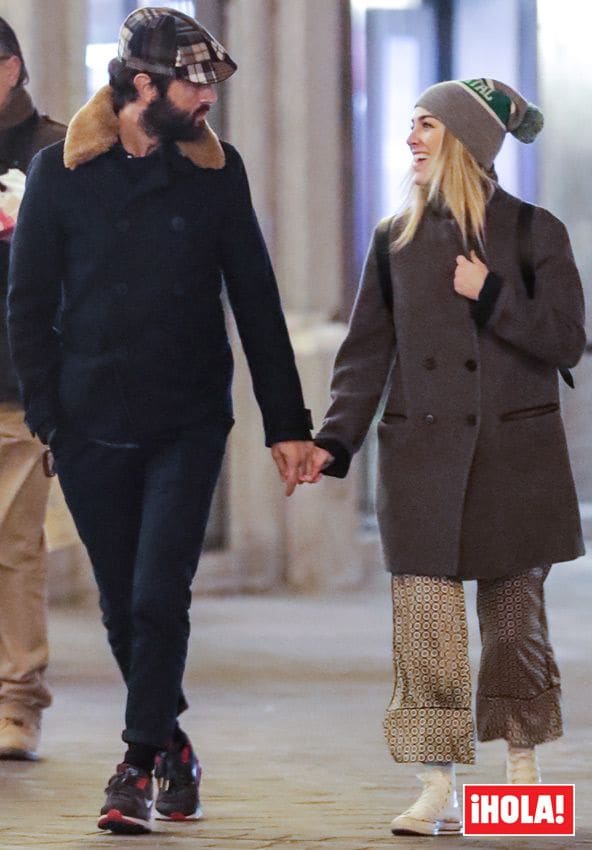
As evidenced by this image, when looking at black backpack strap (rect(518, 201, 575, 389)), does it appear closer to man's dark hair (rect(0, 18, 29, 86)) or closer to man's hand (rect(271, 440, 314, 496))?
man's hand (rect(271, 440, 314, 496))

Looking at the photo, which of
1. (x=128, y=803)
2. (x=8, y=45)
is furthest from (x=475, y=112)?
(x=128, y=803)

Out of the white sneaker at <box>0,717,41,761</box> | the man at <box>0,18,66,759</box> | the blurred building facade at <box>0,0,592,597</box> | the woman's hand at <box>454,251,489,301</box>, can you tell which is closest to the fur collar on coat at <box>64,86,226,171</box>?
the woman's hand at <box>454,251,489,301</box>

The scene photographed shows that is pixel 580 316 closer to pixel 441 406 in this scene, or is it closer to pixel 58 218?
pixel 441 406

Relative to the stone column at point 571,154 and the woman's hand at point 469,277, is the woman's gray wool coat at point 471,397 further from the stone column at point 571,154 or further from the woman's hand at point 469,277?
the stone column at point 571,154

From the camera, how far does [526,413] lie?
5379 mm

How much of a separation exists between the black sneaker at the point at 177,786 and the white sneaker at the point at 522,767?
2.35 feet

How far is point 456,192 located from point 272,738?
205 cm

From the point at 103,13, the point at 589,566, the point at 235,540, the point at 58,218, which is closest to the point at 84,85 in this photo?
the point at 103,13

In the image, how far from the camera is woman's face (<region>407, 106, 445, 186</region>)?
5.38m

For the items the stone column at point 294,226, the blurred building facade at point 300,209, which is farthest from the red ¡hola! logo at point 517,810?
the stone column at point 294,226

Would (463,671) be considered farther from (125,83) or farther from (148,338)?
(125,83)

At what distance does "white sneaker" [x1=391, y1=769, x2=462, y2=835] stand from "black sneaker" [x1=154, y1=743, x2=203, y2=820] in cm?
47

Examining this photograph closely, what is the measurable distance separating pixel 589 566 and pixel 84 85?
3.75 metres

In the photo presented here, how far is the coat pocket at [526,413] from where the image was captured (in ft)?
17.6
